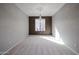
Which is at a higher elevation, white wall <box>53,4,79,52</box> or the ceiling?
the ceiling

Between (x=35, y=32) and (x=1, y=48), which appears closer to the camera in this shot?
(x=1, y=48)

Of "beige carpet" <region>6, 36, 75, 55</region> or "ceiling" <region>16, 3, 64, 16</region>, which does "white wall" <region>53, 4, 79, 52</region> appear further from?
"ceiling" <region>16, 3, 64, 16</region>

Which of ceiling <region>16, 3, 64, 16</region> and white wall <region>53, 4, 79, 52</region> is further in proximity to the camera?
ceiling <region>16, 3, 64, 16</region>

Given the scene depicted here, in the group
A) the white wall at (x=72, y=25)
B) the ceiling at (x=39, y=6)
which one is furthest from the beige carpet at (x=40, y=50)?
the ceiling at (x=39, y=6)

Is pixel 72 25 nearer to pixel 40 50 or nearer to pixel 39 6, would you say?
pixel 40 50

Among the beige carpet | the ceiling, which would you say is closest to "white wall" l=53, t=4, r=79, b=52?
the beige carpet

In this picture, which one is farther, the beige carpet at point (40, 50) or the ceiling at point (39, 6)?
the ceiling at point (39, 6)

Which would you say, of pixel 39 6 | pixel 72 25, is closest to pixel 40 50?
pixel 72 25

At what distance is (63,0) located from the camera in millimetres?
2340

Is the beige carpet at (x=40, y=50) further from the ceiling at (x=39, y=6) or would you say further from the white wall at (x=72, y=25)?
the ceiling at (x=39, y=6)

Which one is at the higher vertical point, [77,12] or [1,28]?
[77,12]
